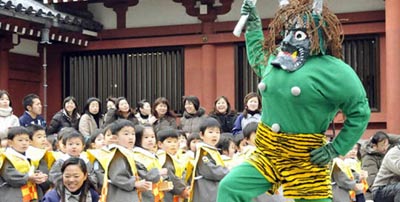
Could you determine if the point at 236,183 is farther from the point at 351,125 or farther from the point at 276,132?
the point at 351,125

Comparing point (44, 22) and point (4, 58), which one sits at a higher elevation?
point (44, 22)

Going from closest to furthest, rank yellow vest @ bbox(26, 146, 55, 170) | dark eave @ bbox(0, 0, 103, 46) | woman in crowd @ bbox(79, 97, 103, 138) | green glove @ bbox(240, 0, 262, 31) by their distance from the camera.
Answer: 1. green glove @ bbox(240, 0, 262, 31)
2. yellow vest @ bbox(26, 146, 55, 170)
3. woman in crowd @ bbox(79, 97, 103, 138)
4. dark eave @ bbox(0, 0, 103, 46)

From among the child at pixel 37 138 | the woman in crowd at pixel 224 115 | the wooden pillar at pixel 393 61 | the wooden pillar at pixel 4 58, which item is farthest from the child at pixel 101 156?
the wooden pillar at pixel 4 58

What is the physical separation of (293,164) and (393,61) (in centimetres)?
683

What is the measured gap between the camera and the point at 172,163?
7.97 m

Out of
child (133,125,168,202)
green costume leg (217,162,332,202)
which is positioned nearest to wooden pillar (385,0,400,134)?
child (133,125,168,202)

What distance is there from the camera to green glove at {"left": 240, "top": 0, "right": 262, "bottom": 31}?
17.5 feet

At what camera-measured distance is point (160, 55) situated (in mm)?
13586

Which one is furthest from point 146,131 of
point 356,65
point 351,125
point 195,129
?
point 356,65

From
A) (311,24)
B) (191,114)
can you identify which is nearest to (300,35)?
(311,24)

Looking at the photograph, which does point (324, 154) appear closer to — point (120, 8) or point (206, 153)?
point (206, 153)

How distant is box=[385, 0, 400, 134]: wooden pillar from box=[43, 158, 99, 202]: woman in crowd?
6494mm

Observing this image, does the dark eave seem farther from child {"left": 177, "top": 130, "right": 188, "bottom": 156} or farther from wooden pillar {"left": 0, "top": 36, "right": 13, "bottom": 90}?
child {"left": 177, "top": 130, "right": 188, "bottom": 156}

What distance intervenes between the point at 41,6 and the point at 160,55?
2305 millimetres
